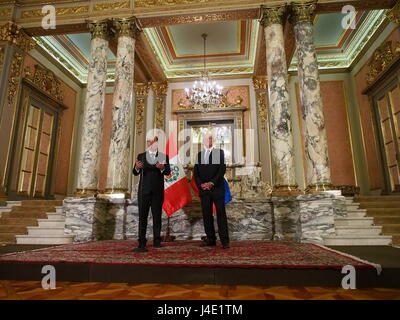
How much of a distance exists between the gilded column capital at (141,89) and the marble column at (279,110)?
4.78 metres

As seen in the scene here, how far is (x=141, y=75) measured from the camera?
8.59 metres

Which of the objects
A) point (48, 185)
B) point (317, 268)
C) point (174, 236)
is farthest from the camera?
point (48, 185)

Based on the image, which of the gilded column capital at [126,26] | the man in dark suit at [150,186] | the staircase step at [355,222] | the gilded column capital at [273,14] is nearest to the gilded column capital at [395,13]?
the gilded column capital at [273,14]

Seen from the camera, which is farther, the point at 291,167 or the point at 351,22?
the point at 351,22

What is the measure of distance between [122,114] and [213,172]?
111 inches

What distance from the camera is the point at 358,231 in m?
4.09

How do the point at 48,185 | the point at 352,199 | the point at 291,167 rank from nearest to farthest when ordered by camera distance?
1. the point at 291,167
2. the point at 352,199
3. the point at 48,185

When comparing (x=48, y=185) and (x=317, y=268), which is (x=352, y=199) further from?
(x=48, y=185)

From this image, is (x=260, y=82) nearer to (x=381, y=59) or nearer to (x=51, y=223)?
(x=381, y=59)

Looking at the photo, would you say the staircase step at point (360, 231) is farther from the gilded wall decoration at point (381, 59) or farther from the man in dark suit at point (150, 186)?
the gilded wall decoration at point (381, 59)

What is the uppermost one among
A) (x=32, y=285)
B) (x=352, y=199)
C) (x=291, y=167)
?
(x=291, y=167)
